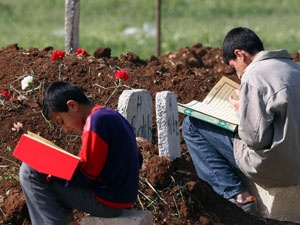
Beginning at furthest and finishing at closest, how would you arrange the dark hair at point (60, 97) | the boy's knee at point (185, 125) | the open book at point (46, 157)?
the boy's knee at point (185, 125) → the dark hair at point (60, 97) → the open book at point (46, 157)

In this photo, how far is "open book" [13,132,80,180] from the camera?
549 centimetres

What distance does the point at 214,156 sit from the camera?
713 cm

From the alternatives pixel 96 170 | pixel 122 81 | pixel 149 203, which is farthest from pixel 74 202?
pixel 122 81

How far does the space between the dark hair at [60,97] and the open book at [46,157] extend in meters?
0.19

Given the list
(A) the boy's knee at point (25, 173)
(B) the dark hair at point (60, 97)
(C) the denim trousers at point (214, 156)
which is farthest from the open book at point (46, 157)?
(C) the denim trousers at point (214, 156)

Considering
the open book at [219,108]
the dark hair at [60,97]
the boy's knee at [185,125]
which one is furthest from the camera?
the boy's knee at [185,125]

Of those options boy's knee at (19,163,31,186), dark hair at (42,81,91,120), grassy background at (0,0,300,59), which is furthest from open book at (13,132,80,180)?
grassy background at (0,0,300,59)

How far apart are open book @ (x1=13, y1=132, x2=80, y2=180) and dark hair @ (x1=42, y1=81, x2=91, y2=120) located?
0.64 feet

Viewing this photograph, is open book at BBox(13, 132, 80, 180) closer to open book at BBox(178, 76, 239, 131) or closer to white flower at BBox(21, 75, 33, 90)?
open book at BBox(178, 76, 239, 131)

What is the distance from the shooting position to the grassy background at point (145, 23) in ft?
56.2

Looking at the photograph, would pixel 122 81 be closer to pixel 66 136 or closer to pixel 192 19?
pixel 66 136

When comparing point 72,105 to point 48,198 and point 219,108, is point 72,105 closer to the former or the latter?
point 48,198

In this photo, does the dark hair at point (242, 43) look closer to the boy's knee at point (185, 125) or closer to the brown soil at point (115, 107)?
the boy's knee at point (185, 125)

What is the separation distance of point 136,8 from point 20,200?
682 inches
